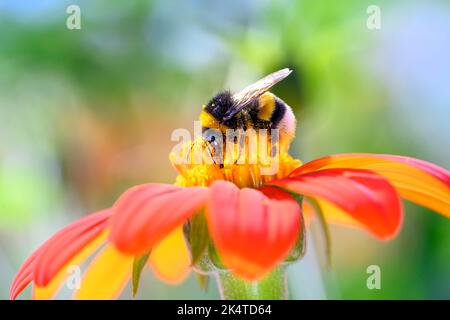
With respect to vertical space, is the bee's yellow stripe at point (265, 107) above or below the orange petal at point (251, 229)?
above

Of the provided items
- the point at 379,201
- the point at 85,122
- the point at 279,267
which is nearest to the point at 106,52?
the point at 85,122

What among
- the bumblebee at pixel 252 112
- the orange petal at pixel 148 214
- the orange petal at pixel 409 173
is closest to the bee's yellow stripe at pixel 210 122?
the bumblebee at pixel 252 112

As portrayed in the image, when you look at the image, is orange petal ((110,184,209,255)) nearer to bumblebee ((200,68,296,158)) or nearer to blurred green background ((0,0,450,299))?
bumblebee ((200,68,296,158))

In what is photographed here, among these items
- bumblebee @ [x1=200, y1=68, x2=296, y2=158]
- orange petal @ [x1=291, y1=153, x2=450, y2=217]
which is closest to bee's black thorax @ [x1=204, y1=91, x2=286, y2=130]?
bumblebee @ [x1=200, y1=68, x2=296, y2=158]

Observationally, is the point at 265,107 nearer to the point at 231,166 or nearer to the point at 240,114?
the point at 240,114

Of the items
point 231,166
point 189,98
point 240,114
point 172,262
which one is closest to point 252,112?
point 240,114

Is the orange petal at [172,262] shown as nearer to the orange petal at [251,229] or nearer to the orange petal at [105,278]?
the orange petal at [105,278]

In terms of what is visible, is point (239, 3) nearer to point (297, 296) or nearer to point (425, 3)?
point (425, 3)
